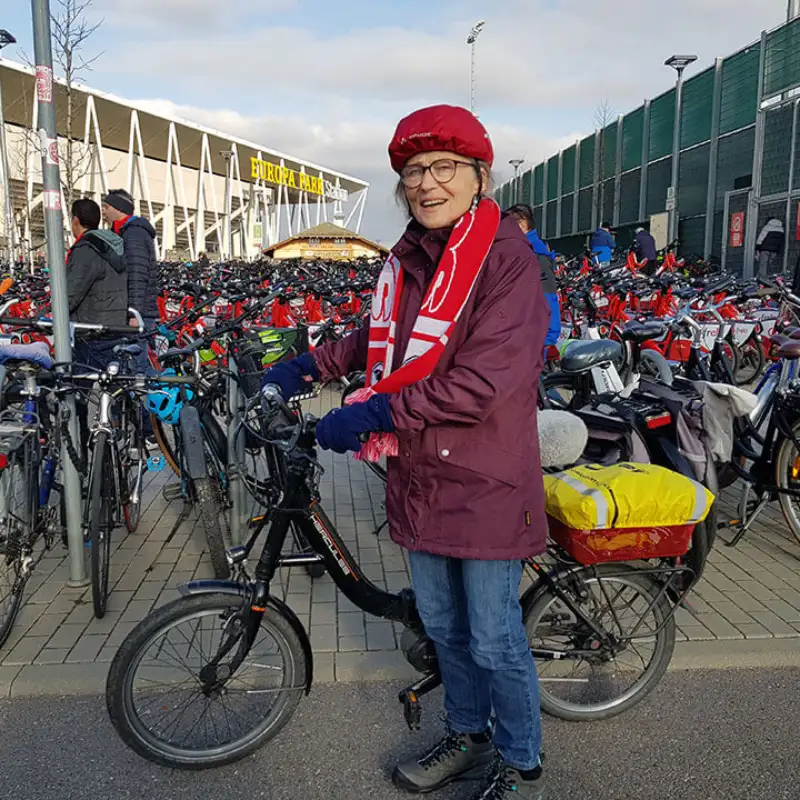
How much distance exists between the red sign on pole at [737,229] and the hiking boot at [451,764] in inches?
866

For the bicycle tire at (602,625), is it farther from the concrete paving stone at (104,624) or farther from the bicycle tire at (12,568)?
the bicycle tire at (12,568)

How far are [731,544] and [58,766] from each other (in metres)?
3.59

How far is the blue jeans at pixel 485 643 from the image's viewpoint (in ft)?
6.73

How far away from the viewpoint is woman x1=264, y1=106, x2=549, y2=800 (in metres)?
1.84

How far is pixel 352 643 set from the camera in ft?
10.9

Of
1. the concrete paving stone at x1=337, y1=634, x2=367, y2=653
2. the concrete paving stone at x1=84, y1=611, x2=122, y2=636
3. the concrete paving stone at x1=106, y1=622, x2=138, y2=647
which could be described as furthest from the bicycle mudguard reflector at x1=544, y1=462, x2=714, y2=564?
the concrete paving stone at x1=84, y1=611, x2=122, y2=636

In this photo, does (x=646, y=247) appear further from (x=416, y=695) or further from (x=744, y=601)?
(x=416, y=695)

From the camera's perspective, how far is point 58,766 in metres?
2.56

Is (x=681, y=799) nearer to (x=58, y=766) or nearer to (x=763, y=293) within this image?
(x=58, y=766)

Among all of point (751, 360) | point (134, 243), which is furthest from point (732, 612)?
point (751, 360)

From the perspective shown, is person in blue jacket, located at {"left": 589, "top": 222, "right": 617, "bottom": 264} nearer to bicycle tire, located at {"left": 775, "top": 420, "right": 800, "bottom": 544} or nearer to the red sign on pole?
the red sign on pole

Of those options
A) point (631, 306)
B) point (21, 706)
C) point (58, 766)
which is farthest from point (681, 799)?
point (631, 306)

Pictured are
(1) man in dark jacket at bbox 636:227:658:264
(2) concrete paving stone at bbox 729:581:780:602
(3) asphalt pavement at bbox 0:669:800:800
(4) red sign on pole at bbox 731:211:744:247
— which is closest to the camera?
(3) asphalt pavement at bbox 0:669:800:800

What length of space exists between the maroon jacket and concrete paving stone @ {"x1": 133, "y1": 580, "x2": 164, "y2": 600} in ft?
7.17
